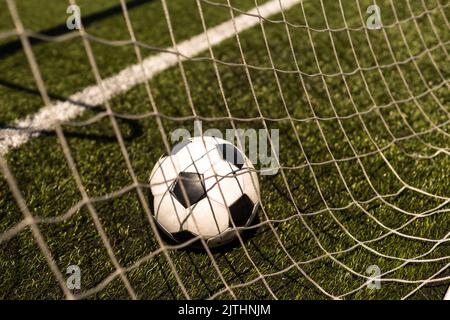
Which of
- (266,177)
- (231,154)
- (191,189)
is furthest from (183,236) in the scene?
(266,177)

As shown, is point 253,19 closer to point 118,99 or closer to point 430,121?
point 118,99

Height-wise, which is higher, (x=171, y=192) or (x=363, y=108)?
(x=171, y=192)

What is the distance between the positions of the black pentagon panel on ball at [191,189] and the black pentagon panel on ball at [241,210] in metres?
0.16

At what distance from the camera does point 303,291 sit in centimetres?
207

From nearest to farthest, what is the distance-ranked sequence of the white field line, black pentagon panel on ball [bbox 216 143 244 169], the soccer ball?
1. the soccer ball
2. black pentagon panel on ball [bbox 216 143 244 169]
3. the white field line

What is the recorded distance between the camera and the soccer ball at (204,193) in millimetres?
2066

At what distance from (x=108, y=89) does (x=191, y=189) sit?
1.78 m

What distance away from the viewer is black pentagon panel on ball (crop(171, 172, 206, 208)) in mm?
2078

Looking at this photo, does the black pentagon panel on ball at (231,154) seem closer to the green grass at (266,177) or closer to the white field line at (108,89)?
the green grass at (266,177)

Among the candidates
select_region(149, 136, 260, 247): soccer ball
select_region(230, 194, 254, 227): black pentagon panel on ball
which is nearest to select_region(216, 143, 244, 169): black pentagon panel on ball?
select_region(149, 136, 260, 247): soccer ball

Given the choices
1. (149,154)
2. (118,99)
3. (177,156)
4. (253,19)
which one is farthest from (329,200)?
(253,19)

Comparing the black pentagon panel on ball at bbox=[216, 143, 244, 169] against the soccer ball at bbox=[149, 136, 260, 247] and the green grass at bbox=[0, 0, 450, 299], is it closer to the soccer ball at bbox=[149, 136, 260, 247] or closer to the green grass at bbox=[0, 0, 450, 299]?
the soccer ball at bbox=[149, 136, 260, 247]

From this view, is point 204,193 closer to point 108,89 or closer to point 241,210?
point 241,210
